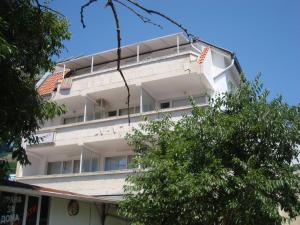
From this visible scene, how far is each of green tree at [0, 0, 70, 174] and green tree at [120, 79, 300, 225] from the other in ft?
14.1

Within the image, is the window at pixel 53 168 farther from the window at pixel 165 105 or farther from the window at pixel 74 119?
the window at pixel 165 105

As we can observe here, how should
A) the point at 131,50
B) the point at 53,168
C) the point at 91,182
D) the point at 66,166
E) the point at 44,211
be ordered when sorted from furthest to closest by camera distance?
the point at 53,168
the point at 131,50
the point at 66,166
the point at 91,182
the point at 44,211

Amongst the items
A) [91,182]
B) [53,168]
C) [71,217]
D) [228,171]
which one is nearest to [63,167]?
[53,168]

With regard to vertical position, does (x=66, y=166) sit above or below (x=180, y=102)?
below

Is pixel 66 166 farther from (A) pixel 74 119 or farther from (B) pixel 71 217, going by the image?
(B) pixel 71 217

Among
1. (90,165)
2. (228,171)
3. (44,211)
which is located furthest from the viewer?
(90,165)

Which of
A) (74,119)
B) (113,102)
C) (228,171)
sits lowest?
(228,171)

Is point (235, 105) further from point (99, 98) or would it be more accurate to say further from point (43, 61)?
point (99, 98)

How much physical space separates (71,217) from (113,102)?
8.99 m

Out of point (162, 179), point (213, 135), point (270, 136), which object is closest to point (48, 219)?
point (162, 179)

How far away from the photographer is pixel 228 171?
37.8 ft

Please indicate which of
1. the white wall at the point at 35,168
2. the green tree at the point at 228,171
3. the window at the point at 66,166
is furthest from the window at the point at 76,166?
the green tree at the point at 228,171

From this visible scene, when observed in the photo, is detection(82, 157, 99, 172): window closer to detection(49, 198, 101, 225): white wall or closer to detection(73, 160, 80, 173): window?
detection(73, 160, 80, 173): window

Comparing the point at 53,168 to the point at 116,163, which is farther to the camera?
the point at 53,168
